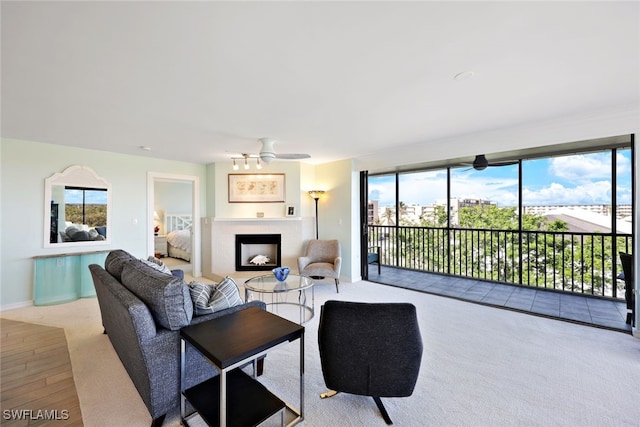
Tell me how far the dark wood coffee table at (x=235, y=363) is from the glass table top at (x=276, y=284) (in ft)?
3.70

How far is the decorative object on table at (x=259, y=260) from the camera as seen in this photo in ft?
17.2

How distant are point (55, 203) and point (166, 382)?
12.9 ft

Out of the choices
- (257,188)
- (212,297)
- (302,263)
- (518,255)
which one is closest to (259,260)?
(302,263)

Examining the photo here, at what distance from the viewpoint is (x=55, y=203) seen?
3969 mm

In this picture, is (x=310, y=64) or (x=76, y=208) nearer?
(x=310, y=64)

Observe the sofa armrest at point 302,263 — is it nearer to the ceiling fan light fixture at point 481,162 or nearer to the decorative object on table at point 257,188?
the decorative object on table at point 257,188

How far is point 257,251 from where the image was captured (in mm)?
5367

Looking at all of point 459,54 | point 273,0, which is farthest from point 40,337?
point 459,54

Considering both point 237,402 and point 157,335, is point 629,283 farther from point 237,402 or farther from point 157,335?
point 157,335

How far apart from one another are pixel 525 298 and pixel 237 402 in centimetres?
426

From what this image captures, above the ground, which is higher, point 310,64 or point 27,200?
point 310,64

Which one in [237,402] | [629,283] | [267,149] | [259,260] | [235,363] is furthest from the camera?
[259,260]

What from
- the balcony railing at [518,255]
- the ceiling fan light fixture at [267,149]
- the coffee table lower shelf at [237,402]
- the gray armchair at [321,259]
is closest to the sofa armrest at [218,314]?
the coffee table lower shelf at [237,402]

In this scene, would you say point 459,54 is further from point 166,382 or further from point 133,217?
point 133,217
